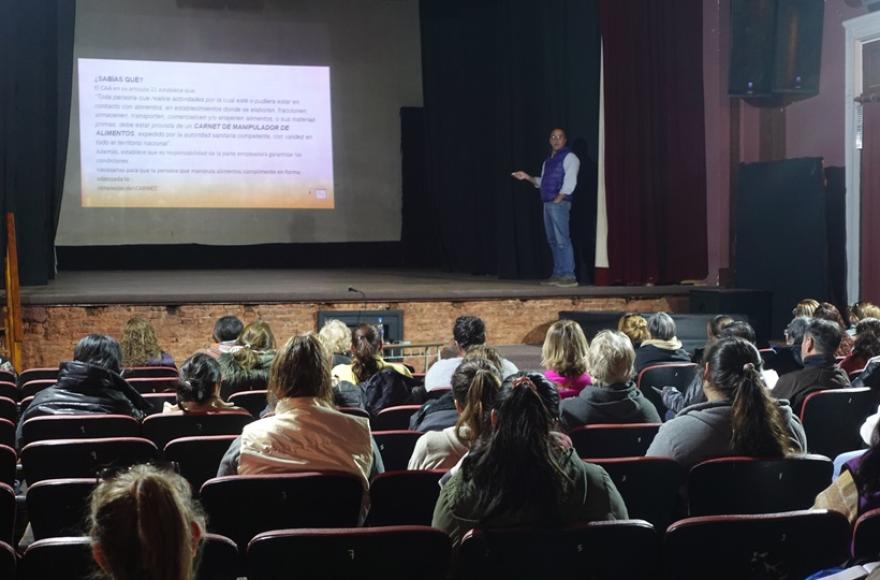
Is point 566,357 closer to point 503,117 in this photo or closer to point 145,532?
point 145,532

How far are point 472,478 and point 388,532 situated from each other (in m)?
0.29

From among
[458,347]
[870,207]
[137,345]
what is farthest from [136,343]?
[870,207]

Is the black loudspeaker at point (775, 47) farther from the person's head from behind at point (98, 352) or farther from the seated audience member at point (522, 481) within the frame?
the seated audience member at point (522, 481)

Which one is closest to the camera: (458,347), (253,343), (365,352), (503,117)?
(365,352)

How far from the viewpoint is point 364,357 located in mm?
4684

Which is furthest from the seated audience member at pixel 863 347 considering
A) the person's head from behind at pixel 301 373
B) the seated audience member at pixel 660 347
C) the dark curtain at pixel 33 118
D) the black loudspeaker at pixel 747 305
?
the dark curtain at pixel 33 118

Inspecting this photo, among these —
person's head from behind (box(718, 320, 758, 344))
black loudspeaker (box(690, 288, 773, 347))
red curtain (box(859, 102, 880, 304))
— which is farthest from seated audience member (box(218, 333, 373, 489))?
red curtain (box(859, 102, 880, 304))

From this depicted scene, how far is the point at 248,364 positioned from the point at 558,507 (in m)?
2.85

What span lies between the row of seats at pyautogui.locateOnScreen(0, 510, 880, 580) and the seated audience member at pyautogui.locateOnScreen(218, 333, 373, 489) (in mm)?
718

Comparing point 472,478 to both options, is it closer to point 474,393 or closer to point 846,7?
point 474,393

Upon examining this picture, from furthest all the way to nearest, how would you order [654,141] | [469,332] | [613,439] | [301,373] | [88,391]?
1. [654,141]
2. [469,332]
3. [88,391]
4. [613,439]
5. [301,373]

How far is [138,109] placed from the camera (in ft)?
33.5

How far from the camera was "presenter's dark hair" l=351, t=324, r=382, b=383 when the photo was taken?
4.65 m

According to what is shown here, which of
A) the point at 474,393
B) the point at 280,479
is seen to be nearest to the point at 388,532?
the point at 280,479
